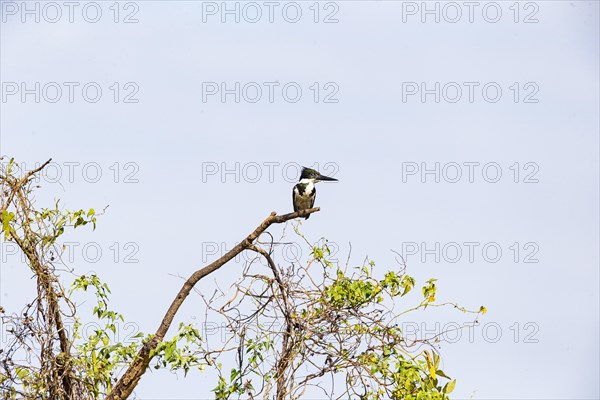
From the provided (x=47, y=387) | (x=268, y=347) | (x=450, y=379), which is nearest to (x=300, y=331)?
(x=268, y=347)

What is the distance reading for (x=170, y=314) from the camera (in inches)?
270

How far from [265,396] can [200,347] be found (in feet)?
1.42

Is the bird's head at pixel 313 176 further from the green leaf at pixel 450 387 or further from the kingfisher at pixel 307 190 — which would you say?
the green leaf at pixel 450 387

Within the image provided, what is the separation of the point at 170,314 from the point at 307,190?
10.5ft

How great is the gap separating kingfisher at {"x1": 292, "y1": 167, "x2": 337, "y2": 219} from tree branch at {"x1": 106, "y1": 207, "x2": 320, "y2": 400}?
2820 mm

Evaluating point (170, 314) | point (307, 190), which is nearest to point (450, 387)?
point (170, 314)

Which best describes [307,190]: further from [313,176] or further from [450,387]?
[450,387]

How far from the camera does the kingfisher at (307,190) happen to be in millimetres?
9875

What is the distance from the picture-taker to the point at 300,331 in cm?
674

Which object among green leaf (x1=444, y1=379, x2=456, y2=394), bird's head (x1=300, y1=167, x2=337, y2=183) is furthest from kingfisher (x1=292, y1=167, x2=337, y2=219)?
green leaf (x1=444, y1=379, x2=456, y2=394)

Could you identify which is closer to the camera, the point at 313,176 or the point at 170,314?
the point at 170,314

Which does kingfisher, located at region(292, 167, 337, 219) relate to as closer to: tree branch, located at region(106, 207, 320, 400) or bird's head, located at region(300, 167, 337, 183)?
bird's head, located at region(300, 167, 337, 183)

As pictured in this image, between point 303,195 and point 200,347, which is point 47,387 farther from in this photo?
point 303,195

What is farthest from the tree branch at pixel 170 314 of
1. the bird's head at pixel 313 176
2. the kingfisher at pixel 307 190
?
the bird's head at pixel 313 176
